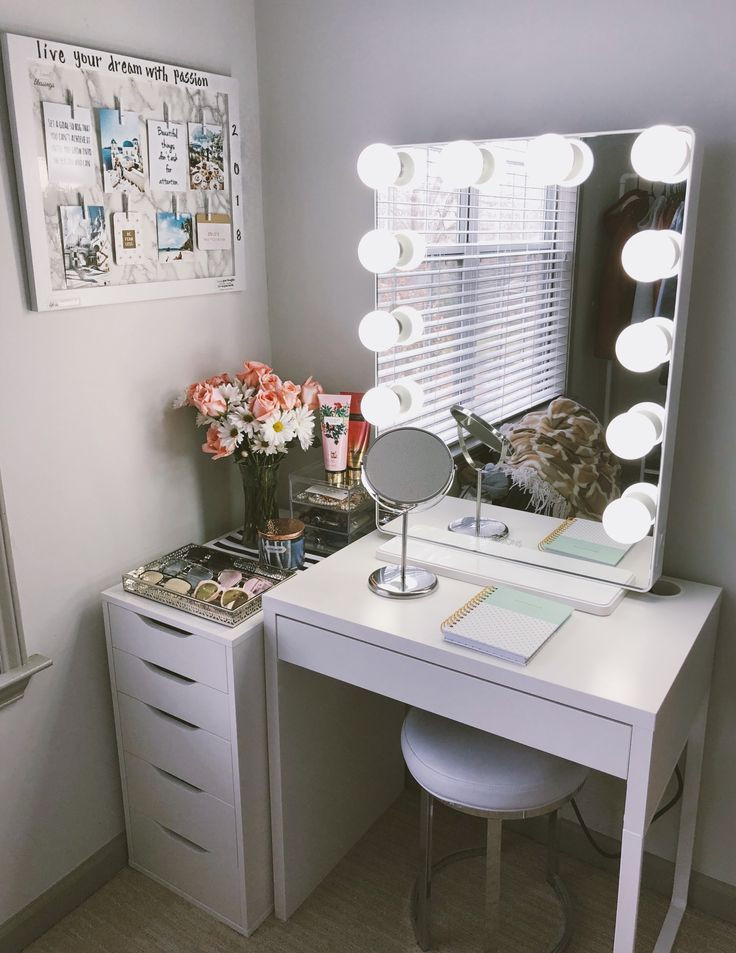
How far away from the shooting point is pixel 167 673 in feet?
5.80

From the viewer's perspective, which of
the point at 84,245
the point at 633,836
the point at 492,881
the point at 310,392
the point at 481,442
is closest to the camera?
the point at 633,836

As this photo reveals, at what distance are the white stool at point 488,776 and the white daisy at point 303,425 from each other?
2.12 feet

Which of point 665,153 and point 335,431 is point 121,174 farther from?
point 665,153

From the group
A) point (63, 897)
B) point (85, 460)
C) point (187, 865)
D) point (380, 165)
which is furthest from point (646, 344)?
point (63, 897)

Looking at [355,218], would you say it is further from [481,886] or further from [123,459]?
[481,886]

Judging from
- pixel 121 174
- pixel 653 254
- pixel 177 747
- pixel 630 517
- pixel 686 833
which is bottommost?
pixel 686 833

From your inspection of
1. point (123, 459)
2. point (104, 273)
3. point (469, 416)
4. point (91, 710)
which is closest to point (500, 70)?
point (469, 416)

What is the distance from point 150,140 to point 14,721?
47.9 inches

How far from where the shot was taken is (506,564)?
1736 millimetres

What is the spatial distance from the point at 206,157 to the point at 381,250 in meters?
0.48

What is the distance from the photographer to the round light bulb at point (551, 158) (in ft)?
4.90

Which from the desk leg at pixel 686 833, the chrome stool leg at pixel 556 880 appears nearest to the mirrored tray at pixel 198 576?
the chrome stool leg at pixel 556 880

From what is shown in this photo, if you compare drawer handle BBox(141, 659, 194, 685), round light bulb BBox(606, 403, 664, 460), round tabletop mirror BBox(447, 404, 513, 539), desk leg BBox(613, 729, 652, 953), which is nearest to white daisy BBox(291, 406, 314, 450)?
round tabletop mirror BBox(447, 404, 513, 539)

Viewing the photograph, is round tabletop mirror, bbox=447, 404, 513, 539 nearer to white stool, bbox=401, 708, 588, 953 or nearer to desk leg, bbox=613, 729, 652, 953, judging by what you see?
white stool, bbox=401, 708, 588, 953
